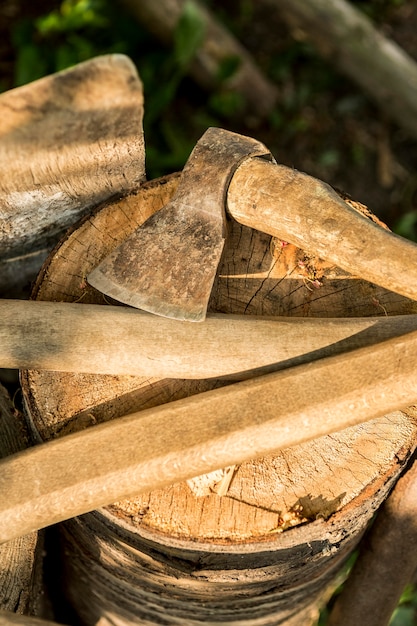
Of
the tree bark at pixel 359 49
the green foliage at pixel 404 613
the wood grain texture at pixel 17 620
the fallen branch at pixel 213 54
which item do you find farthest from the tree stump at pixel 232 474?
the tree bark at pixel 359 49

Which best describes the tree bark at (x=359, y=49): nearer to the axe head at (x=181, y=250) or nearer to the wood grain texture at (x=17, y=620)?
the axe head at (x=181, y=250)

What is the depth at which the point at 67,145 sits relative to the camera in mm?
1591

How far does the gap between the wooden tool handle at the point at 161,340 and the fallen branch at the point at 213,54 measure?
249 centimetres

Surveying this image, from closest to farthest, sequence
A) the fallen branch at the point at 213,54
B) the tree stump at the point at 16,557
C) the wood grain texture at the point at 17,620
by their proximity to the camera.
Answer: the wood grain texture at the point at 17,620 < the tree stump at the point at 16,557 < the fallen branch at the point at 213,54

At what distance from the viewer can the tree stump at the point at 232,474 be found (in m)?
1.66

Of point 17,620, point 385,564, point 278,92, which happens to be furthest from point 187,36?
point 17,620

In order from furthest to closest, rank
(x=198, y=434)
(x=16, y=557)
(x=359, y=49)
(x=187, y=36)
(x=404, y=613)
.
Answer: (x=359, y=49), (x=187, y=36), (x=404, y=613), (x=16, y=557), (x=198, y=434)

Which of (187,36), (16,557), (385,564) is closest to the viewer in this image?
(16,557)

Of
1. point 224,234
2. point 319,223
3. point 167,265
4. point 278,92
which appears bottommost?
point 278,92

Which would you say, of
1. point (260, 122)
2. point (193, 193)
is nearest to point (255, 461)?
point (193, 193)

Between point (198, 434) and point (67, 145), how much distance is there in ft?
2.56

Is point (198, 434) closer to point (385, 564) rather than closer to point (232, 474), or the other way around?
point (232, 474)

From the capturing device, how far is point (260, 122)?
4133 millimetres

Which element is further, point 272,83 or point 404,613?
point 272,83
